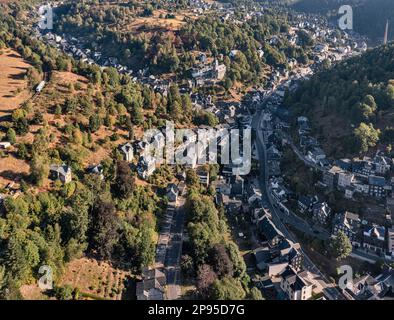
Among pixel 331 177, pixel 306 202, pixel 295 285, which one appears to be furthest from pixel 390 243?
pixel 295 285

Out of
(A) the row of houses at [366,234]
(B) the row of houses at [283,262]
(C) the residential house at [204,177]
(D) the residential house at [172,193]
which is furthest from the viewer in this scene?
(C) the residential house at [204,177]

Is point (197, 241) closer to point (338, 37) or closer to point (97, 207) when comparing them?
point (97, 207)

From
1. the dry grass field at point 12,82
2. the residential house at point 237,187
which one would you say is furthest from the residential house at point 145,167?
the dry grass field at point 12,82

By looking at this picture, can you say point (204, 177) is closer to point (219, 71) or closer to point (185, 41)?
point (219, 71)

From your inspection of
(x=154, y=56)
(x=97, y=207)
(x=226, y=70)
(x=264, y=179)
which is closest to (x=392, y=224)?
(x=264, y=179)

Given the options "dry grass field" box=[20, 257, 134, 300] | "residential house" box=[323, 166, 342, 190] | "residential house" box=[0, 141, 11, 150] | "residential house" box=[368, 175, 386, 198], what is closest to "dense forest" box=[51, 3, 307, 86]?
"residential house" box=[323, 166, 342, 190]

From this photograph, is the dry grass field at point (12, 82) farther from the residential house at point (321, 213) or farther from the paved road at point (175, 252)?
the residential house at point (321, 213)
